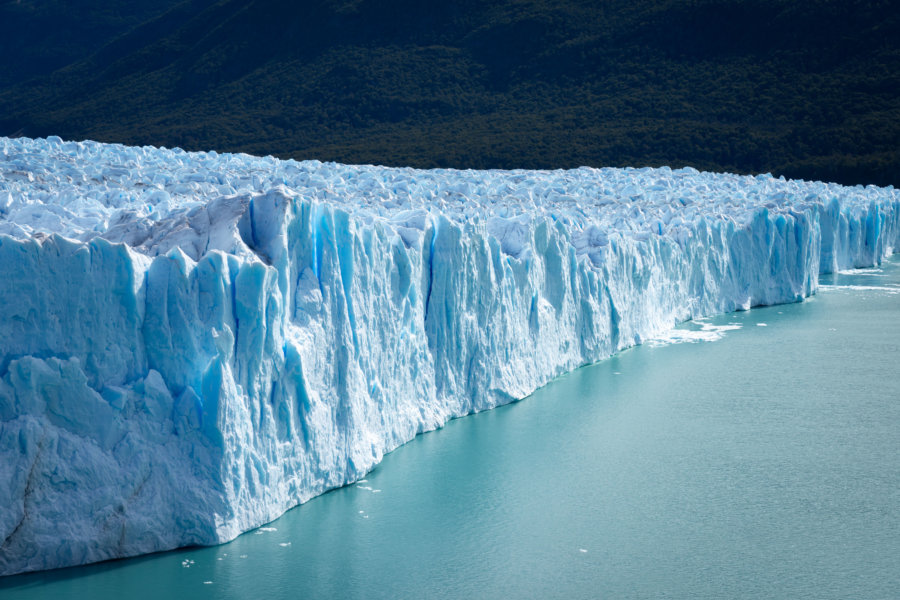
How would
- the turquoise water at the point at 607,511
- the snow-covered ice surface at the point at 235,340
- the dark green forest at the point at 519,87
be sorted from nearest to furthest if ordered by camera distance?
1. the snow-covered ice surface at the point at 235,340
2. the turquoise water at the point at 607,511
3. the dark green forest at the point at 519,87

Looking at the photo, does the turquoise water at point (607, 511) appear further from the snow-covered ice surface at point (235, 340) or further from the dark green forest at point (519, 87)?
the dark green forest at point (519, 87)

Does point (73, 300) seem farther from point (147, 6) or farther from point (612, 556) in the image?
point (147, 6)

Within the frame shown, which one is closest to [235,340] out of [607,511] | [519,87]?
[607,511]

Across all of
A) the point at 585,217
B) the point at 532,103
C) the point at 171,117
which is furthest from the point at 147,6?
the point at 585,217

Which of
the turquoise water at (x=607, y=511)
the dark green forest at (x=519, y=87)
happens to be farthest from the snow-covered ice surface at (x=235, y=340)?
the dark green forest at (x=519, y=87)

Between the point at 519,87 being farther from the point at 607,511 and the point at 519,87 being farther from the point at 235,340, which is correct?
the point at 235,340

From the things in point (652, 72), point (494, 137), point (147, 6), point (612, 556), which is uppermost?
point (147, 6)

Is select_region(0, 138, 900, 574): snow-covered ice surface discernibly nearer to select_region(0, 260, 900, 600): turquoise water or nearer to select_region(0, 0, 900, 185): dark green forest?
select_region(0, 260, 900, 600): turquoise water
